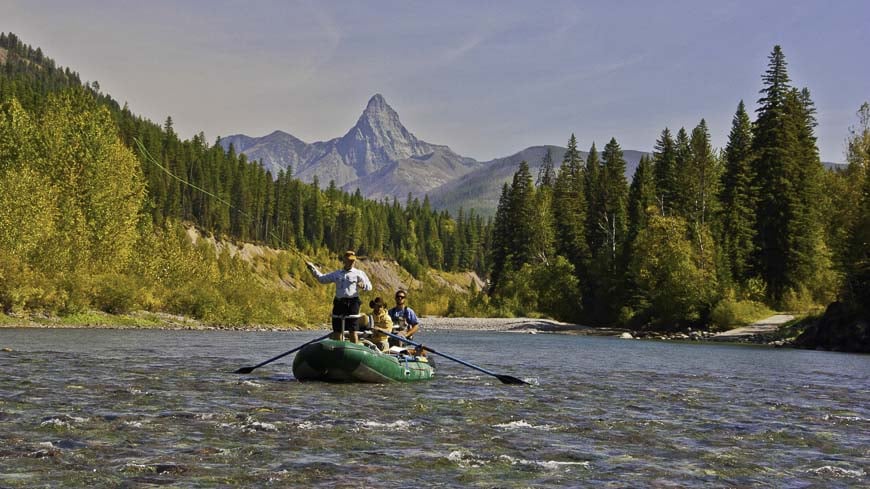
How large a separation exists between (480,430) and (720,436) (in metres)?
3.96

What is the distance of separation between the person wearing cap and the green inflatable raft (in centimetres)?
49

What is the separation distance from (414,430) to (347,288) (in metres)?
6.71

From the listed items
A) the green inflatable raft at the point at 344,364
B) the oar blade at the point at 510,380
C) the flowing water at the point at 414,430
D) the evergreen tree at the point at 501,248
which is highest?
the evergreen tree at the point at 501,248

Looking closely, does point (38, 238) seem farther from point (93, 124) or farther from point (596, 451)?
point (596, 451)

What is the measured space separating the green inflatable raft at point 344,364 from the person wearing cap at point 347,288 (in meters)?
0.49

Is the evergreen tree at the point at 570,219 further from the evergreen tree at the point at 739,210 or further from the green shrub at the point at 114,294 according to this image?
the green shrub at the point at 114,294

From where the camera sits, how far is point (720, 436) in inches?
539

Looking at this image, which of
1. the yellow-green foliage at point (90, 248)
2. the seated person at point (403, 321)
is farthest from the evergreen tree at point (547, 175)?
the seated person at point (403, 321)

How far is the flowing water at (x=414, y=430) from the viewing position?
980 cm

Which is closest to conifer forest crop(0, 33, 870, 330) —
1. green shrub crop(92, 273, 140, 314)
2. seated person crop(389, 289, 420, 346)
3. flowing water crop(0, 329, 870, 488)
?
green shrub crop(92, 273, 140, 314)

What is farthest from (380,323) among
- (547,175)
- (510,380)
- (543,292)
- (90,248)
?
(547,175)

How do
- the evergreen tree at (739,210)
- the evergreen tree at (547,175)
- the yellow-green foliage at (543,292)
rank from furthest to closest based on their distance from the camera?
the evergreen tree at (547,175) < the yellow-green foliage at (543,292) < the evergreen tree at (739,210)

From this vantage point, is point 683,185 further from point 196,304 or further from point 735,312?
point 196,304

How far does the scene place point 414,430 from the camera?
13.2m
